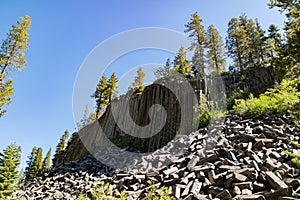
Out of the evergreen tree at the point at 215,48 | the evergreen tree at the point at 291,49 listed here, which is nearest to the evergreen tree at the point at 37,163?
the evergreen tree at the point at 215,48

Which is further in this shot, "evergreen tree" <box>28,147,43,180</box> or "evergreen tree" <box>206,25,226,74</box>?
"evergreen tree" <box>28,147,43,180</box>

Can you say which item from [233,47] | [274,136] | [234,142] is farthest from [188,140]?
[233,47]

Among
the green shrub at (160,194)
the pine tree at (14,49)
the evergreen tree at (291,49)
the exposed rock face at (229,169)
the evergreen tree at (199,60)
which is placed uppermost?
the evergreen tree at (199,60)

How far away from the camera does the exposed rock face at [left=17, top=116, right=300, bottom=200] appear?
15.2 feet

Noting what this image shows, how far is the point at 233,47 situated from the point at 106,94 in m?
18.8

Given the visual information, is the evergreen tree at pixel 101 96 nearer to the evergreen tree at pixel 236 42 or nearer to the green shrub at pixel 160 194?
the evergreen tree at pixel 236 42

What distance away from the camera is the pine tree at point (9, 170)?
7.23m

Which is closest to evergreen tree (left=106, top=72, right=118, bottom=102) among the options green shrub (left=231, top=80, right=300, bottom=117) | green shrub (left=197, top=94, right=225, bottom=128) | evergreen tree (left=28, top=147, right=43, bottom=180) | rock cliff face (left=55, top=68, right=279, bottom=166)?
rock cliff face (left=55, top=68, right=279, bottom=166)

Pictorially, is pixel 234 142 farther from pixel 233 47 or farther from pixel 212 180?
pixel 233 47

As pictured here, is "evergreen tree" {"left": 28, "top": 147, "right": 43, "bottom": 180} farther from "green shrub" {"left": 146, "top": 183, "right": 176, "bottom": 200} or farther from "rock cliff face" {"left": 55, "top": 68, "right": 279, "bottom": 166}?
"green shrub" {"left": 146, "top": 183, "right": 176, "bottom": 200}

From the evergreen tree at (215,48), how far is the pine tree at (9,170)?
23.5 meters

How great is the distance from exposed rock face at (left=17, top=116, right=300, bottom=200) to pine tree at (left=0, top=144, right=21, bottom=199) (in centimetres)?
214

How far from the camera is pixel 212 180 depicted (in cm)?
545

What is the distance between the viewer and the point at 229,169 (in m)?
5.61
